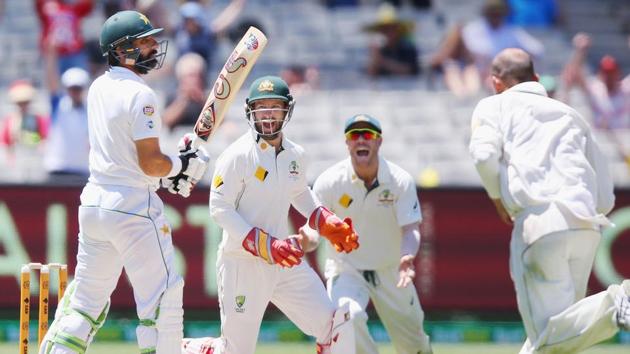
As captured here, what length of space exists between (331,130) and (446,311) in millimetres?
3267

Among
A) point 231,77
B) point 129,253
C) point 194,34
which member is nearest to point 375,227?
point 231,77

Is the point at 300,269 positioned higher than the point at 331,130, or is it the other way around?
the point at 331,130

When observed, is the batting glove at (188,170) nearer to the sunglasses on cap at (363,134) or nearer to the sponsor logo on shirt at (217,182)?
the sponsor logo on shirt at (217,182)

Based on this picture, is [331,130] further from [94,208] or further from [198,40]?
[94,208]

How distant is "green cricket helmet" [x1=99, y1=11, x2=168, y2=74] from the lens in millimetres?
7520

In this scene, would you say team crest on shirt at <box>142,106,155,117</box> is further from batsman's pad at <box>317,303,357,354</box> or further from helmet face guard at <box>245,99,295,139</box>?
batsman's pad at <box>317,303,357,354</box>

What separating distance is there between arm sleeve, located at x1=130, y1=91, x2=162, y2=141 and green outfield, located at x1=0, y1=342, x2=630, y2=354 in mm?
3874

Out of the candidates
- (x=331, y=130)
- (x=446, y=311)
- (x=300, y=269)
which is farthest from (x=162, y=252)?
(x=331, y=130)

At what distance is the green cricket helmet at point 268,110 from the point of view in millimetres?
7867

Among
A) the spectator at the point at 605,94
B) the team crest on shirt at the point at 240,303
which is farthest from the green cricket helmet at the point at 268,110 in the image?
the spectator at the point at 605,94

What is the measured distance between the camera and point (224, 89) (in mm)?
7949

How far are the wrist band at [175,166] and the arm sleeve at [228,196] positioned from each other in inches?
15.8

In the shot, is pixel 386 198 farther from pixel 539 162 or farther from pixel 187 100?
pixel 187 100

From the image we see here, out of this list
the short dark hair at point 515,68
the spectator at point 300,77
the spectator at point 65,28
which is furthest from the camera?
the spectator at point 300,77
